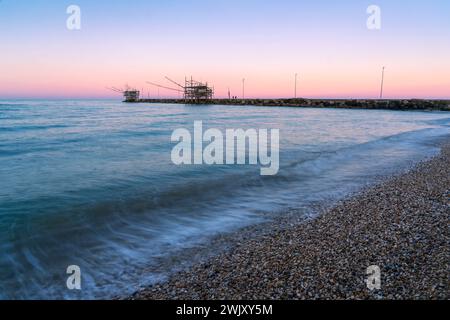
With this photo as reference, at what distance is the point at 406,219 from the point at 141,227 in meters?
5.58

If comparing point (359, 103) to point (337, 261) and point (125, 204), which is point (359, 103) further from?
point (337, 261)

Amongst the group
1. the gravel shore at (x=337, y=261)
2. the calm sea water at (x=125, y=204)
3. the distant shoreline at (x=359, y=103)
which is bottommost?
the calm sea water at (x=125, y=204)

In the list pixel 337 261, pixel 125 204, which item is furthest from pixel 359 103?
pixel 337 261

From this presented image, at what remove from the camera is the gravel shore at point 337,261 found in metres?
3.85

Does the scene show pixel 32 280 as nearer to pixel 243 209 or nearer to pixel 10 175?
pixel 243 209

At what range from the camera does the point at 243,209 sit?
7961 mm

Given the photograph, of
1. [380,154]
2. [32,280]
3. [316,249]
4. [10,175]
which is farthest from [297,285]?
[380,154]

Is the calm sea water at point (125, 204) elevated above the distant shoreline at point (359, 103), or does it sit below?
below

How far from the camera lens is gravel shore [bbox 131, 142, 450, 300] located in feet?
12.6

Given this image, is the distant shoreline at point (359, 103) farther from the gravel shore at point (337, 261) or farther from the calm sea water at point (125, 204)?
the gravel shore at point (337, 261)

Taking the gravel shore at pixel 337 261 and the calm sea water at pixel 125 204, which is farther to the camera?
→ the calm sea water at pixel 125 204

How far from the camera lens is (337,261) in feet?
15.0

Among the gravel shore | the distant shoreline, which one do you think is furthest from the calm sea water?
the distant shoreline

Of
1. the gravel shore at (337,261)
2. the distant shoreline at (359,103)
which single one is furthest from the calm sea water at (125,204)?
the distant shoreline at (359,103)
